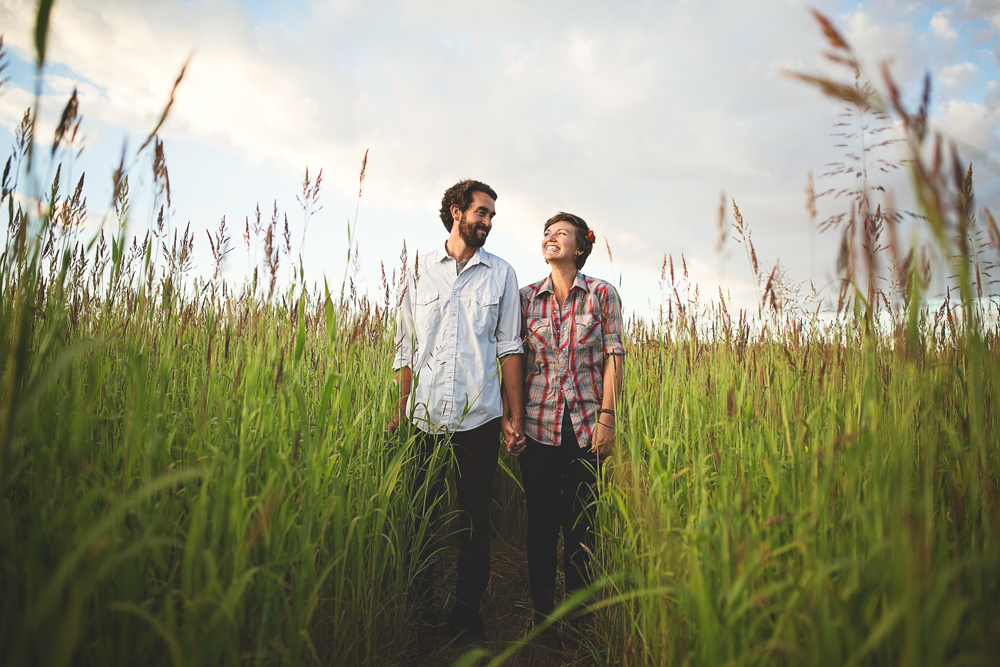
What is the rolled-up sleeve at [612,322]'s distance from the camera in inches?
100

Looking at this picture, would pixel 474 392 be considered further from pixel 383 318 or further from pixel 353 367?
pixel 383 318

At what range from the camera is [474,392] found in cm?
250

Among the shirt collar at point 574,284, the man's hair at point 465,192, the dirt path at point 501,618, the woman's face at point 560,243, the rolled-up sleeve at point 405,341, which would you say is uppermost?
the man's hair at point 465,192

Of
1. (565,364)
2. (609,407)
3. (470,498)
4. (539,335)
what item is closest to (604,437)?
(609,407)

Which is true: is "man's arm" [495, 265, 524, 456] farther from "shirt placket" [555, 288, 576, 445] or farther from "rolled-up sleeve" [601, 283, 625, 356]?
"rolled-up sleeve" [601, 283, 625, 356]

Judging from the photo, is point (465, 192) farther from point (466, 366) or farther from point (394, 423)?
point (394, 423)

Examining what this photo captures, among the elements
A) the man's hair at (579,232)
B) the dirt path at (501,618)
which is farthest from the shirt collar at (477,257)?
the dirt path at (501,618)

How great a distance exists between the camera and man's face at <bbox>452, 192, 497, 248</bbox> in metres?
2.70

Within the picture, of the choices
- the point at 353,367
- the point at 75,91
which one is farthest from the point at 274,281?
the point at 75,91

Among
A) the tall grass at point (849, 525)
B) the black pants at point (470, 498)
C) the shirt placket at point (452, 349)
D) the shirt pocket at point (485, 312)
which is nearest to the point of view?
the tall grass at point (849, 525)

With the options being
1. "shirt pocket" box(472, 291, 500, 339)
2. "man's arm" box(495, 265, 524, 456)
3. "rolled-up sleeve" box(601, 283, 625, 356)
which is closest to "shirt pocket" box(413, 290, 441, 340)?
"shirt pocket" box(472, 291, 500, 339)

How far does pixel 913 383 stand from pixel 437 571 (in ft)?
9.06

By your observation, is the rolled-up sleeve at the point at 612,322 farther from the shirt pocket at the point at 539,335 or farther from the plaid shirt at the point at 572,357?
the shirt pocket at the point at 539,335

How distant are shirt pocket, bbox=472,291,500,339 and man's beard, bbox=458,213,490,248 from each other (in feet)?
1.05
